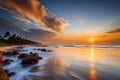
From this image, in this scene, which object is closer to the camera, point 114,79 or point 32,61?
point 114,79

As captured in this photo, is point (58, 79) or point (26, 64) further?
point (26, 64)

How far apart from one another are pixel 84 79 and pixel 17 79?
533cm

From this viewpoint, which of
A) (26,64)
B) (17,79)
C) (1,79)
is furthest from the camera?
(26,64)

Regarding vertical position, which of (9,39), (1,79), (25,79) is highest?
(9,39)

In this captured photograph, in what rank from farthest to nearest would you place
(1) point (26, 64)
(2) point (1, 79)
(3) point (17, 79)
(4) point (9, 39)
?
(4) point (9, 39) → (1) point (26, 64) → (3) point (17, 79) → (2) point (1, 79)

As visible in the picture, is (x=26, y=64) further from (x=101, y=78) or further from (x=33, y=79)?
(x=101, y=78)

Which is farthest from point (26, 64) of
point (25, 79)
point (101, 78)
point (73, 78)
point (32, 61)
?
point (101, 78)

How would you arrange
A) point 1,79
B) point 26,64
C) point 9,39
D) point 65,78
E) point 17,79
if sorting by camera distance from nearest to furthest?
point 1,79 → point 17,79 → point 65,78 → point 26,64 → point 9,39

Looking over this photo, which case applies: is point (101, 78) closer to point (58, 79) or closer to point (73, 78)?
point (73, 78)

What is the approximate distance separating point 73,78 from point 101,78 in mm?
2400

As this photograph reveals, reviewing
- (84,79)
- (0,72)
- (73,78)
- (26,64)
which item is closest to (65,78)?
(73,78)

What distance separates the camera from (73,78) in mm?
11289

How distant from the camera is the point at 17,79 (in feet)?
34.5

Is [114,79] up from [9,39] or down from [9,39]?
down
